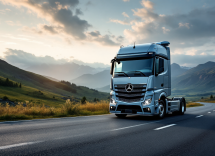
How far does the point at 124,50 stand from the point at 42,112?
6.38 m

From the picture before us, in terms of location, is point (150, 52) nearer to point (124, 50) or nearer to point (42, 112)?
point (124, 50)

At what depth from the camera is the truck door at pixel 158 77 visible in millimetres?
11492

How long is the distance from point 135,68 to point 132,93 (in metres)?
1.40

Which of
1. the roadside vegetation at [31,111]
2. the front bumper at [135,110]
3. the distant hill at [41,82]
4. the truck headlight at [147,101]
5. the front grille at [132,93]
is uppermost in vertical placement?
the distant hill at [41,82]

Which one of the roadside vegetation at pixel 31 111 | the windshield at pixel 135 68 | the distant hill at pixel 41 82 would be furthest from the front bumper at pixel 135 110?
the distant hill at pixel 41 82

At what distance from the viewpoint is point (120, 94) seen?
11.5m

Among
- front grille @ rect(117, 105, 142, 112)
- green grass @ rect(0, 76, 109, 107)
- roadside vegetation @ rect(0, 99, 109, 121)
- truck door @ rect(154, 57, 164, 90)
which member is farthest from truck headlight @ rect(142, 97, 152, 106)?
green grass @ rect(0, 76, 109, 107)

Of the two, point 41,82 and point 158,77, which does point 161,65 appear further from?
point 41,82

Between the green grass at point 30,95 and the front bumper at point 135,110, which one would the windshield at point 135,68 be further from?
the green grass at point 30,95

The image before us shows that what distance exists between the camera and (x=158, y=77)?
1183 centimetres

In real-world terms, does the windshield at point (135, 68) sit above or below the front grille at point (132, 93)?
above

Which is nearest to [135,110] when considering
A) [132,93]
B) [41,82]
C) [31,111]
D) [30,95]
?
[132,93]

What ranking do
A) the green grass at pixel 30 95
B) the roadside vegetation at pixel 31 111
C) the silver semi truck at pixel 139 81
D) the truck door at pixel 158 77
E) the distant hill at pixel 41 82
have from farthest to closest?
the distant hill at pixel 41 82, the green grass at pixel 30 95, the truck door at pixel 158 77, the roadside vegetation at pixel 31 111, the silver semi truck at pixel 139 81

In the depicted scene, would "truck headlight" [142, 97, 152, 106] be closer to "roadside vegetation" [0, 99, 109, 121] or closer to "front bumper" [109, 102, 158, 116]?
"front bumper" [109, 102, 158, 116]
